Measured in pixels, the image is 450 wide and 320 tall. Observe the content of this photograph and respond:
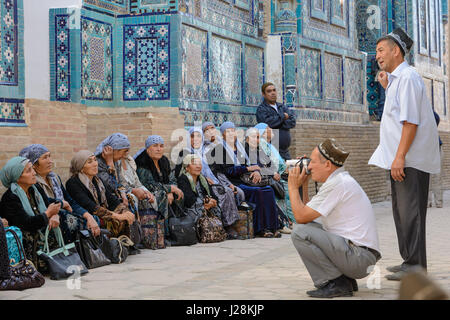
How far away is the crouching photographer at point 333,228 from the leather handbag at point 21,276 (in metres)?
1.80

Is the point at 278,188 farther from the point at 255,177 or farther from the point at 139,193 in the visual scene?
the point at 139,193

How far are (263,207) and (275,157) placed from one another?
3.38ft

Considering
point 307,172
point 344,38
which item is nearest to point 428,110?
point 307,172

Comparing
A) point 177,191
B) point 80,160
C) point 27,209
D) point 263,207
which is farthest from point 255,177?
point 27,209

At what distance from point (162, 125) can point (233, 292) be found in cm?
393

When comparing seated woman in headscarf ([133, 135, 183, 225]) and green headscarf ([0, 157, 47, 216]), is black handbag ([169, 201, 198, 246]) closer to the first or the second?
seated woman in headscarf ([133, 135, 183, 225])

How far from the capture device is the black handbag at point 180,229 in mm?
6711

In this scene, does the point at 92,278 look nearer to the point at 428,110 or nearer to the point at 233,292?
the point at 233,292

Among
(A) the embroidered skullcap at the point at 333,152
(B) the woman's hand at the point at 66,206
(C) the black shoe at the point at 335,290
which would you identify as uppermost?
(A) the embroidered skullcap at the point at 333,152

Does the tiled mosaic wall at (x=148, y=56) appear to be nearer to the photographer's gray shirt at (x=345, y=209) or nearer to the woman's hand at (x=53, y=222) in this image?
the woman's hand at (x=53, y=222)

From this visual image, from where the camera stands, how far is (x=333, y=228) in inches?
154

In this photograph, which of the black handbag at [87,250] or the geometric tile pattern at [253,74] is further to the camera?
the geometric tile pattern at [253,74]

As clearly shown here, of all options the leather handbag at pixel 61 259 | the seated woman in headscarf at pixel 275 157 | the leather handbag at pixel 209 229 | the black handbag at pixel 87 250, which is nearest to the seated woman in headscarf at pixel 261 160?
the seated woman in headscarf at pixel 275 157

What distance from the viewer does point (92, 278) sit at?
476cm
